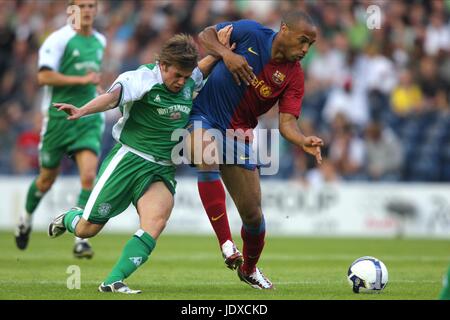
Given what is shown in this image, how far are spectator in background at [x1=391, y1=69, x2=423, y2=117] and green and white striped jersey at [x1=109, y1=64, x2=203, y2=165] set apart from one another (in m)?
12.0

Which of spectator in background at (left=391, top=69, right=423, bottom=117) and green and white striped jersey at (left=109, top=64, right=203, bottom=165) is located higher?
spectator in background at (left=391, top=69, right=423, bottom=117)

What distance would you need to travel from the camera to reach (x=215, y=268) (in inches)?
456

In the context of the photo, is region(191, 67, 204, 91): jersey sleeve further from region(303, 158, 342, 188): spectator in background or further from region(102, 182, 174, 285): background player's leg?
region(303, 158, 342, 188): spectator in background

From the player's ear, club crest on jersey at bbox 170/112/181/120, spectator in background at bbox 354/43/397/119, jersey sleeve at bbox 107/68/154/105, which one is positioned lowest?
club crest on jersey at bbox 170/112/181/120

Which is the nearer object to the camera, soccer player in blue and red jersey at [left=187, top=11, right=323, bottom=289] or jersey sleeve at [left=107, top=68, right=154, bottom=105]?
jersey sleeve at [left=107, top=68, right=154, bottom=105]

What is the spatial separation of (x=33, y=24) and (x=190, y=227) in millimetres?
6552

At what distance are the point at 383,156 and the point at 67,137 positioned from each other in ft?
28.0

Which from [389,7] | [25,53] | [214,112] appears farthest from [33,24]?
[214,112]

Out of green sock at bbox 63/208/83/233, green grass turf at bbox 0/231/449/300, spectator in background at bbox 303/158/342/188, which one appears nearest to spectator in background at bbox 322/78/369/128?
spectator in background at bbox 303/158/342/188

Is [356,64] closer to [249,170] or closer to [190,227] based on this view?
[190,227]

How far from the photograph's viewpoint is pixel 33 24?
22.6m

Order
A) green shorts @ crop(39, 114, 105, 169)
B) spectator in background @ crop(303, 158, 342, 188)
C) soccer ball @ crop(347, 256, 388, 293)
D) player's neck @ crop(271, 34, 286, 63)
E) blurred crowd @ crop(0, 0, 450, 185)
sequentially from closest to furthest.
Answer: soccer ball @ crop(347, 256, 388, 293) < player's neck @ crop(271, 34, 286, 63) < green shorts @ crop(39, 114, 105, 169) < spectator in background @ crop(303, 158, 342, 188) < blurred crowd @ crop(0, 0, 450, 185)

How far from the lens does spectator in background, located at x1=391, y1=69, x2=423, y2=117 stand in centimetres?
2024

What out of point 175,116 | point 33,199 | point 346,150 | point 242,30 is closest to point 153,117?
point 175,116
